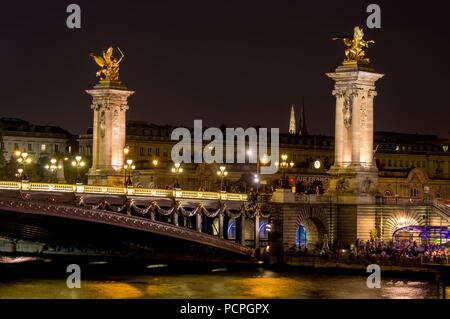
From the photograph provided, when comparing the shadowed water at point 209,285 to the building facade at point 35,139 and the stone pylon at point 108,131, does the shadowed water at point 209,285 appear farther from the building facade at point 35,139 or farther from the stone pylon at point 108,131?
the building facade at point 35,139

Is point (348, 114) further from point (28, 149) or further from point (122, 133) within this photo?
point (28, 149)

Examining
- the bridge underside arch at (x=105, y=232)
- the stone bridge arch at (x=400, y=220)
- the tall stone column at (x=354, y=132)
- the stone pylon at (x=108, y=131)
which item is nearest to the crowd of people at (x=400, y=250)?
the stone bridge arch at (x=400, y=220)

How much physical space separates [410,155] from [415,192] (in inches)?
1091

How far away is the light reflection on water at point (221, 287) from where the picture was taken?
78.9 meters

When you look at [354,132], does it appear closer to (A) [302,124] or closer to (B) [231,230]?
(B) [231,230]

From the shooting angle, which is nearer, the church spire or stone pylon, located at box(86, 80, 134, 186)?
stone pylon, located at box(86, 80, 134, 186)

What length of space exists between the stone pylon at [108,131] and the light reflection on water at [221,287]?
808 inches

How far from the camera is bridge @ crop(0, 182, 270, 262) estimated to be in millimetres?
85562

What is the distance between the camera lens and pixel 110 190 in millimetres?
92188

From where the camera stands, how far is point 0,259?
347 feet

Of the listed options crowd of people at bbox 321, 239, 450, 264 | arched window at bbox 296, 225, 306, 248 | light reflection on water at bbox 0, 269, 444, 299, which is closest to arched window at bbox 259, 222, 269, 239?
arched window at bbox 296, 225, 306, 248

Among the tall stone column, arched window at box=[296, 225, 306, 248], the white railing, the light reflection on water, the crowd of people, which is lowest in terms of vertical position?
the light reflection on water

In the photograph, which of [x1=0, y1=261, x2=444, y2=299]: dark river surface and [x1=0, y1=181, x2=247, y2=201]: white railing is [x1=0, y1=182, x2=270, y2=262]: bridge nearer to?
[x1=0, y1=181, x2=247, y2=201]: white railing

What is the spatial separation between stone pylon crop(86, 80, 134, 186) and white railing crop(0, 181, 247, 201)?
43.4 ft
